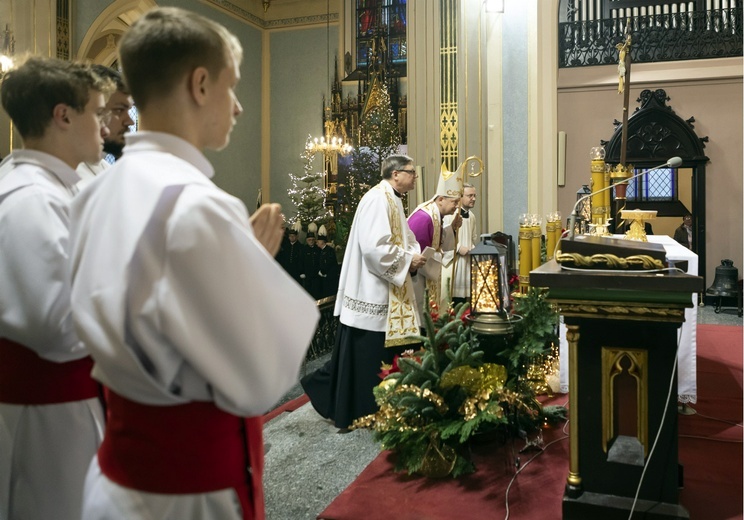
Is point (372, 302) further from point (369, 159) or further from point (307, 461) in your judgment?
point (369, 159)

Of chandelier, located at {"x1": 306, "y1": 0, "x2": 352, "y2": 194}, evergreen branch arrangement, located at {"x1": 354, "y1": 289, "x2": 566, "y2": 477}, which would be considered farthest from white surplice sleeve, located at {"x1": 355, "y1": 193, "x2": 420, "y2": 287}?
chandelier, located at {"x1": 306, "y1": 0, "x2": 352, "y2": 194}

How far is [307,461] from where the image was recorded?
3.65 m

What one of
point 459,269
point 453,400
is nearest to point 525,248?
point 453,400

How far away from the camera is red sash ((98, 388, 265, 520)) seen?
111 cm

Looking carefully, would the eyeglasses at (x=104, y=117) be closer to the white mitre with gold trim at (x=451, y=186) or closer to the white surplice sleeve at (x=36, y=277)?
the white surplice sleeve at (x=36, y=277)

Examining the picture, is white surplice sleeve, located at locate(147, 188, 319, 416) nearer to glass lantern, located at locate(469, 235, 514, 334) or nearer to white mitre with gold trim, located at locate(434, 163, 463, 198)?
glass lantern, located at locate(469, 235, 514, 334)

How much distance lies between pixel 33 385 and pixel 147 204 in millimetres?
958

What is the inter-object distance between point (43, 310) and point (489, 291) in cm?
239

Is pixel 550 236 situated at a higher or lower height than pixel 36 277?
higher

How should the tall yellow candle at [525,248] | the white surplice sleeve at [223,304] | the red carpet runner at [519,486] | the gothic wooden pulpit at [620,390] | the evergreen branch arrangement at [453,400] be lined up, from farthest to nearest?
the tall yellow candle at [525,248], the evergreen branch arrangement at [453,400], the red carpet runner at [519,486], the gothic wooden pulpit at [620,390], the white surplice sleeve at [223,304]

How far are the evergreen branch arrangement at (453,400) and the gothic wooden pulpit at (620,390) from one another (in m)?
0.63

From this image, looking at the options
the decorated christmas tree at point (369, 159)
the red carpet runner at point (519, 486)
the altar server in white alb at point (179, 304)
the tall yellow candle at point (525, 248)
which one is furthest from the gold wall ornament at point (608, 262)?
the decorated christmas tree at point (369, 159)

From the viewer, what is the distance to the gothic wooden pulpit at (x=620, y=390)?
245 cm

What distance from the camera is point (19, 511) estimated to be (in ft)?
5.56
